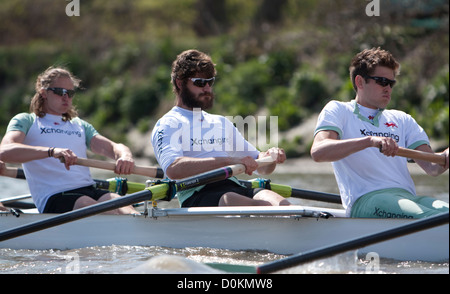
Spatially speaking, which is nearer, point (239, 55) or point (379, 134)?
point (379, 134)

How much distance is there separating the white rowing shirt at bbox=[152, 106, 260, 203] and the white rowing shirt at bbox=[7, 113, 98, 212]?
1.08 m

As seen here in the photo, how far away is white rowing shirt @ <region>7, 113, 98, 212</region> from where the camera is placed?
6773mm

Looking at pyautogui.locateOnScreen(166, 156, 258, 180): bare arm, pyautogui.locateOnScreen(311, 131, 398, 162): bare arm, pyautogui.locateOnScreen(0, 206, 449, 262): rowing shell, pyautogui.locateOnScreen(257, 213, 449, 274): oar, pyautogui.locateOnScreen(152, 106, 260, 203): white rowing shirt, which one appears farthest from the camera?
pyautogui.locateOnScreen(152, 106, 260, 203): white rowing shirt

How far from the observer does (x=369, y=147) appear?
5.62 metres

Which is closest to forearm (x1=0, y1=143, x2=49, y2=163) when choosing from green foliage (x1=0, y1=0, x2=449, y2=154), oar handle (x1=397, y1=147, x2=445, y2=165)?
oar handle (x1=397, y1=147, x2=445, y2=165)

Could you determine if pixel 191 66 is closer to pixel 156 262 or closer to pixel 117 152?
pixel 117 152

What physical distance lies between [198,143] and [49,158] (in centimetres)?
157

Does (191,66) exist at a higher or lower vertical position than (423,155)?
higher

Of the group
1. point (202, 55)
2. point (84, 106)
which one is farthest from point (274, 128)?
point (202, 55)

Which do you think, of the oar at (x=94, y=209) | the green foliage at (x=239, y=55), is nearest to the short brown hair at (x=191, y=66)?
the oar at (x=94, y=209)

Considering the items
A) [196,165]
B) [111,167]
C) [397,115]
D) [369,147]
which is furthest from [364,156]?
[111,167]

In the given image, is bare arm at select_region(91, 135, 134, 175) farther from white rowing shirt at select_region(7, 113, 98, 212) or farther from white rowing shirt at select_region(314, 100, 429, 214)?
white rowing shirt at select_region(314, 100, 429, 214)

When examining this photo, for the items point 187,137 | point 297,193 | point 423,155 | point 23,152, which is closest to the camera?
point 423,155

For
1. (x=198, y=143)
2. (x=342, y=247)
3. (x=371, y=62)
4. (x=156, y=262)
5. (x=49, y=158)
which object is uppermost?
(x=371, y=62)
